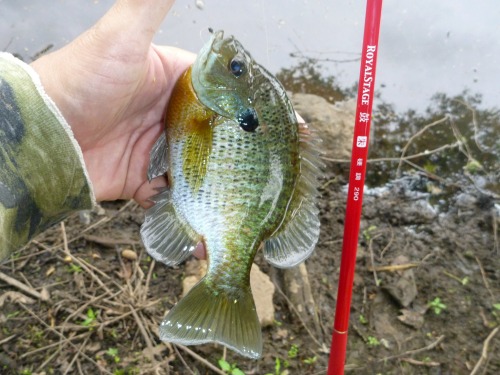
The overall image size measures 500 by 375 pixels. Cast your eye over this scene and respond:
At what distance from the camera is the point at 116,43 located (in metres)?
1.65

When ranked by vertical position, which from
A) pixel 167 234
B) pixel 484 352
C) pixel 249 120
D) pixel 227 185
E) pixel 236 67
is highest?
pixel 236 67

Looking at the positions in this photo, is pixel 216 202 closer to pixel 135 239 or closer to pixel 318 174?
pixel 318 174

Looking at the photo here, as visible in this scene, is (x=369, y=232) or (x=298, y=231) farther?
(x=369, y=232)

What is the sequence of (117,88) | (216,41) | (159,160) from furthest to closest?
(117,88) → (159,160) → (216,41)

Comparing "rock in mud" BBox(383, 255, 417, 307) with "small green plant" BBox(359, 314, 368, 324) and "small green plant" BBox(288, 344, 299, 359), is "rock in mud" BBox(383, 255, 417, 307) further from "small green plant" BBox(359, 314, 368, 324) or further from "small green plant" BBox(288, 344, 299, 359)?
"small green plant" BBox(288, 344, 299, 359)

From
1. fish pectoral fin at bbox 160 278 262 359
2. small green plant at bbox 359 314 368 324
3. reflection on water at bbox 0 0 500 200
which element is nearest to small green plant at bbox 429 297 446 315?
small green plant at bbox 359 314 368 324

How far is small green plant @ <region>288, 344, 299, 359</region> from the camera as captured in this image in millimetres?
2787

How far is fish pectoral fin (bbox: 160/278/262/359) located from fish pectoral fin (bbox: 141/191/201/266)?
129 millimetres

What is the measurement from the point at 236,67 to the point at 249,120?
0.53 feet

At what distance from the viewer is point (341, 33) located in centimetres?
417

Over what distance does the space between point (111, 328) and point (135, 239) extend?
545 millimetres

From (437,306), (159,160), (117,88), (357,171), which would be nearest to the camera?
(159,160)

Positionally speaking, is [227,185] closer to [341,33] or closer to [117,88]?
[117,88]

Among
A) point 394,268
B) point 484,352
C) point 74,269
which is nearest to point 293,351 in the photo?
point 394,268
